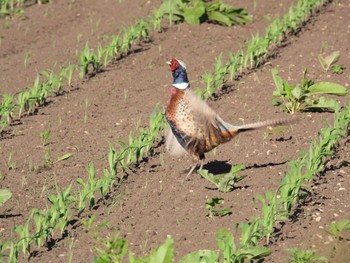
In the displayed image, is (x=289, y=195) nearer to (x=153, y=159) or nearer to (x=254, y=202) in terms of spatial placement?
(x=254, y=202)

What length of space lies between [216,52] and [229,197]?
11.1 feet

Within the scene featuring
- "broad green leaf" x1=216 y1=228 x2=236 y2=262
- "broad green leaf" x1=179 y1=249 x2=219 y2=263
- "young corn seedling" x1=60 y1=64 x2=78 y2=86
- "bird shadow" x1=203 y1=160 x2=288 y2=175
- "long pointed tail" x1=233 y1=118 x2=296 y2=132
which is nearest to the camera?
"broad green leaf" x1=216 y1=228 x2=236 y2=262

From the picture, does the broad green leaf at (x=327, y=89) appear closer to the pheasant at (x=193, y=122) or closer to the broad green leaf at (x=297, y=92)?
the broad green leaf at (x=297, y=92)

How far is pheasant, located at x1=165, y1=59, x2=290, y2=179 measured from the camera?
5.49m

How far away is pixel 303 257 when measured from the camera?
4344 millimetres

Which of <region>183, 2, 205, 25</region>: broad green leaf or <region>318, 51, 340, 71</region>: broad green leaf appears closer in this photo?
<region>318, 51, 340, 71</region>: broad green leaf

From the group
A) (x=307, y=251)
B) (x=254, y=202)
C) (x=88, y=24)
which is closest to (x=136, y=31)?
(x=88, y=24)

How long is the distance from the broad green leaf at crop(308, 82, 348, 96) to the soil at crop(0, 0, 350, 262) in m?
0.21

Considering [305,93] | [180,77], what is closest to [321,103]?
[305,93]

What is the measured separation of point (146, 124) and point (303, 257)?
268 cm

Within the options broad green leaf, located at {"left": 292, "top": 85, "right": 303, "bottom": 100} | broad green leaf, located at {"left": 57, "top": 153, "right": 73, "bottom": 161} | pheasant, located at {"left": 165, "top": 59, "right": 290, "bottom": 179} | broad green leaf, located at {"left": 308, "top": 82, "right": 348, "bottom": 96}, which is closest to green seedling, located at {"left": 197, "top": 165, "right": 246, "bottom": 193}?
pheasant, located at {"left": 165, "top": 59, "right": 290, "bottom": 179}

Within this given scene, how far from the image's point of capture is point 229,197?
541 cm

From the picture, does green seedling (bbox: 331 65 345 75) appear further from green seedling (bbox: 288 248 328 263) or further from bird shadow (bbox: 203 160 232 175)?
green seedling (bbox: 288 248 328 263)

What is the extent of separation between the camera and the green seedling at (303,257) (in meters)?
4.34
